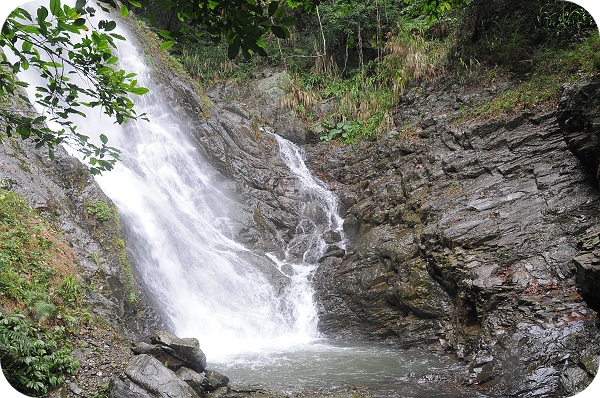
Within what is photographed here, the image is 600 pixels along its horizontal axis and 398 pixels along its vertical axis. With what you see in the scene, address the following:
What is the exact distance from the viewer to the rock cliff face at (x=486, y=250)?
195 inches

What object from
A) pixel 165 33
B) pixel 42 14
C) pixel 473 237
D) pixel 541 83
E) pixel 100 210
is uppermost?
pixel 541 83

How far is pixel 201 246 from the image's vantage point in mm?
9156

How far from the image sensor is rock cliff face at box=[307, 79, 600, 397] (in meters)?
4.95

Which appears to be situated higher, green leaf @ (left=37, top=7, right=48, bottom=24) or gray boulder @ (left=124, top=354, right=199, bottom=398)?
green leaf @ (left=37, top=7, right=48, bottom=24)

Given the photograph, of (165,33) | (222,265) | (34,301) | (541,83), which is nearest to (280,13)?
(165,33)

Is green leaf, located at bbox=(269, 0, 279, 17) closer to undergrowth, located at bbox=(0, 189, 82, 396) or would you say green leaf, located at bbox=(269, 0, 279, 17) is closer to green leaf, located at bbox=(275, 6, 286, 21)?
green leaf, located at bbox=(275, 6, 286, 21)

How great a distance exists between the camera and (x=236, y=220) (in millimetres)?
10398

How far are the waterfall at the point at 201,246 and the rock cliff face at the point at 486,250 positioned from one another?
77 cm

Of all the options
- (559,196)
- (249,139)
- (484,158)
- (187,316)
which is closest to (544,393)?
(559,196)

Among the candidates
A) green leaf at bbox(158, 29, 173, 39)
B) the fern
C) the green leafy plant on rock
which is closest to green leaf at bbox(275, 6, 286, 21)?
green leaf at bbox(158, 29, 173, 39)

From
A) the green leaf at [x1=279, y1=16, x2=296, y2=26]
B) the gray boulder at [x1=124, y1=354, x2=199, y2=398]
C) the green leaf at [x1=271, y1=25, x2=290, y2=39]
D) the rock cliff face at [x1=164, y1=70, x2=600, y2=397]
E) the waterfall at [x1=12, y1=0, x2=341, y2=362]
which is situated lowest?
the waterfall at [x1=12, y1=0, x2=341, y2=362]

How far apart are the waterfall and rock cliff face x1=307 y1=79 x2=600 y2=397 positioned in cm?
77

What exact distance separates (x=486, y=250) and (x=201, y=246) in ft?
18.8

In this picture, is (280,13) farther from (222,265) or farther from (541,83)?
(541,83)
